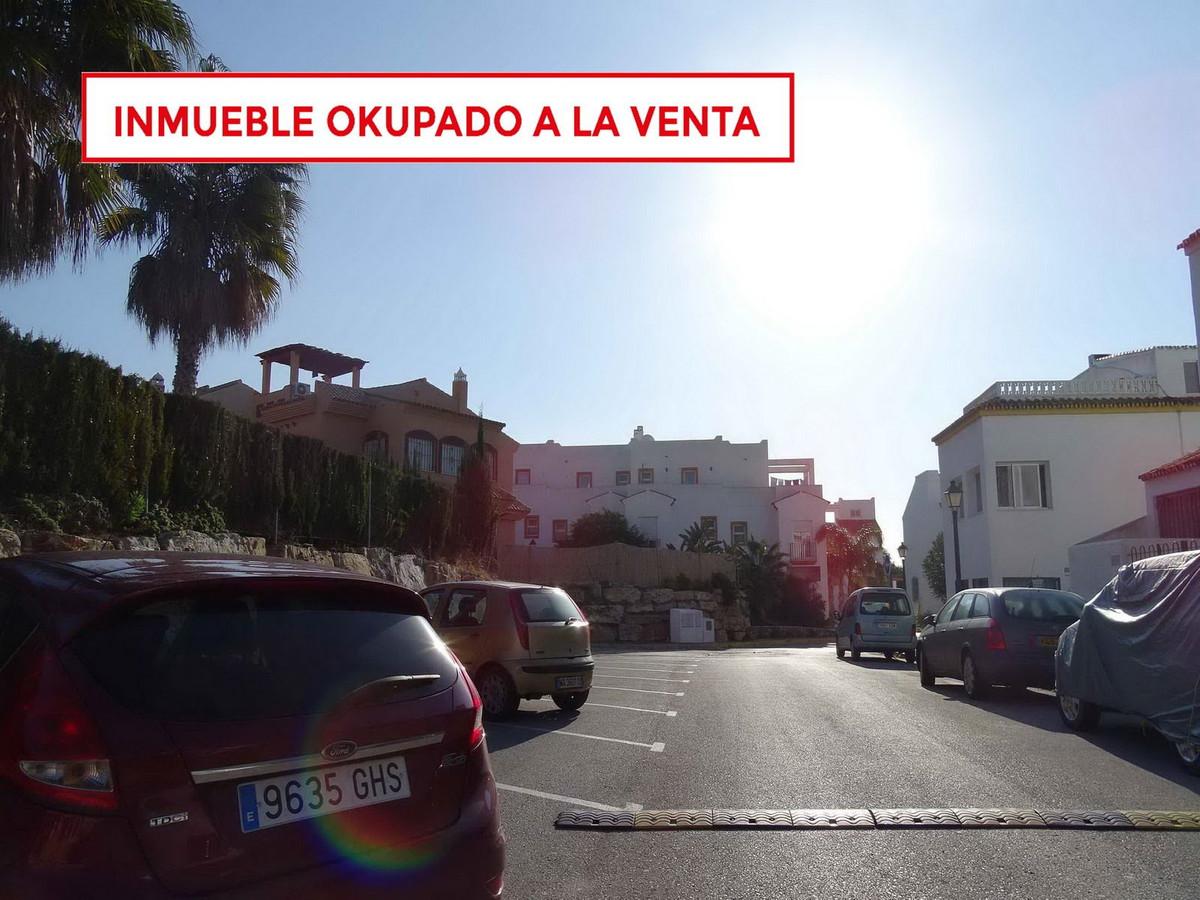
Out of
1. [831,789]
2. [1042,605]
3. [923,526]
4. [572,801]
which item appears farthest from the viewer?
[923,526]

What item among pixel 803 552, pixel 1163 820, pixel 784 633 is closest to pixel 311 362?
pixel 784 633

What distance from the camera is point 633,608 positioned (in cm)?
3956

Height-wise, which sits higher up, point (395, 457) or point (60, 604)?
point (395, 457)

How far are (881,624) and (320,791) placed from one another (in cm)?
2241

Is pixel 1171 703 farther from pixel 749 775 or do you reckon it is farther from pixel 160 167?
pixel 160 167

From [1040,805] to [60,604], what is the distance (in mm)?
6505

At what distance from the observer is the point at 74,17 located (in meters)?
12.2

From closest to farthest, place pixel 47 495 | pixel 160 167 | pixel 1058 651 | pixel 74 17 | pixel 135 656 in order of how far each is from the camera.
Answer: pixel 135 656 < pixel 1058 651 < pixel 74 17 < pixel 47 495 < pixel 160 167

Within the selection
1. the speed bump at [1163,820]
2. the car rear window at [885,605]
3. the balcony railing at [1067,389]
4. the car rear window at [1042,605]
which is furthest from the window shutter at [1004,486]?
the speed bump at [1163,820]

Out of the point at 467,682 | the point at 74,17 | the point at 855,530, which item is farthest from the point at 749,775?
the point at 855,530

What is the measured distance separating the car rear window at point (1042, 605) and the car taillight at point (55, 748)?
41.2 ft

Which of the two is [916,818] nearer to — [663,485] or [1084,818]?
[1084,818]

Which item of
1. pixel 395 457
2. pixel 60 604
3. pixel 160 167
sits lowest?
pixel 60 604

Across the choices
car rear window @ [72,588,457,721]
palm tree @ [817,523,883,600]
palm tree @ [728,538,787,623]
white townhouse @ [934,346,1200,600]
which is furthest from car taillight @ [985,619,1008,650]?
palm tree @ [817,523,883,600]
